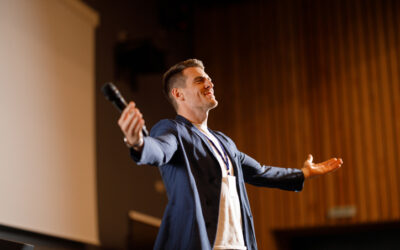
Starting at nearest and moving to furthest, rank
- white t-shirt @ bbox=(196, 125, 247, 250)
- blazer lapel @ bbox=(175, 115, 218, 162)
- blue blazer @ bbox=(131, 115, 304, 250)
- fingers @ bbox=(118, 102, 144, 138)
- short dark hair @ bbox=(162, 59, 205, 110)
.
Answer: fingers @ bbox=(118, 102, 144, 138) → blue blazer @ bbox=(131, 115, 304, 250) → white t-shirt @ bbox=(196, 125, 247, 250) → blazer lapel @ bbox=(175, 115, 218, 162) → short dark hair @ bbox=(162, 59, 205, 110)

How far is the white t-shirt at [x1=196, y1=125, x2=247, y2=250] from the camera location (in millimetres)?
2367

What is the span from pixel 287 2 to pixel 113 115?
3226 millimetres

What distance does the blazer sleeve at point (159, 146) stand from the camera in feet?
6.57

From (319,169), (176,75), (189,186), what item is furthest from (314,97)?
(189,186)

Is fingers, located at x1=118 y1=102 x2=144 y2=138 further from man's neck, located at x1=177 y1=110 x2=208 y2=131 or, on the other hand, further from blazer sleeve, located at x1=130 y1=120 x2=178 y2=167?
man's neck, located at x1=177 y1=110 x2=208 y2=131

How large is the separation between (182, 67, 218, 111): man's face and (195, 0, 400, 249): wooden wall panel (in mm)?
4583

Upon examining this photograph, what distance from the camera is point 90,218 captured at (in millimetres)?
5148

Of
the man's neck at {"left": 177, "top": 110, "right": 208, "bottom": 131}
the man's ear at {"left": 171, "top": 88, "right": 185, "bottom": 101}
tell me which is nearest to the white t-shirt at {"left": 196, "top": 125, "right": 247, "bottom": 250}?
the man's neck at {"left": 177, "top": 110, "right": 208, "bottom": 131}

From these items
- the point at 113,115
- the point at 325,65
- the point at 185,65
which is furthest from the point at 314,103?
the point at 185,65

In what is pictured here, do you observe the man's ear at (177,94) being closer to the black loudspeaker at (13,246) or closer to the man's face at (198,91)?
the man's face at (198,91)

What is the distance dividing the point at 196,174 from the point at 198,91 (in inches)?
18.8

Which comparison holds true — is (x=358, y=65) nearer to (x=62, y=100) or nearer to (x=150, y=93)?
(x=150, y=93)

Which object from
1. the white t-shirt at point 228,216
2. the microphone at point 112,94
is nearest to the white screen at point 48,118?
the white t-shirt at point 228,216

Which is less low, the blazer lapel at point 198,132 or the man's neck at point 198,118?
the man's neck at point 198,118
